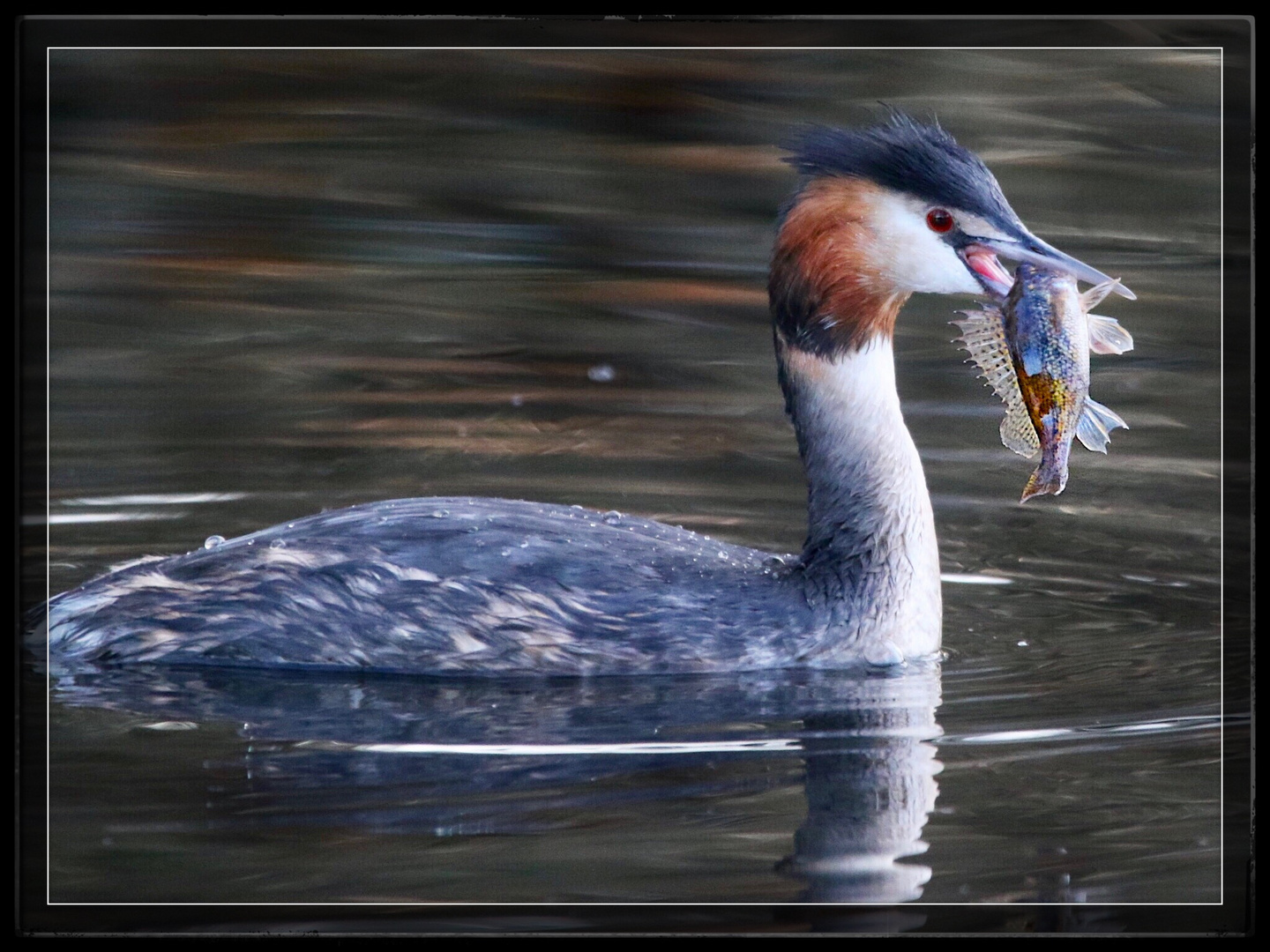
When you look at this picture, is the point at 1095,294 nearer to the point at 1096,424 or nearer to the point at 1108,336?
the point at 1108,336

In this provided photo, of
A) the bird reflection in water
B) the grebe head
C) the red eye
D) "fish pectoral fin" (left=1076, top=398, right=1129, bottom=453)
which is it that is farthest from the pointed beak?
the bird reflection in water

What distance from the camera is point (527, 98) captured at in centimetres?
641

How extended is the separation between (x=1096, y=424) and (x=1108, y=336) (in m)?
0.27

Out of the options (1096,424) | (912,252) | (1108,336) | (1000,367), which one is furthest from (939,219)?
(1096,424)

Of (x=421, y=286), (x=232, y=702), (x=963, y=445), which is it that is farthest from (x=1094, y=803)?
(x=421, y=286)

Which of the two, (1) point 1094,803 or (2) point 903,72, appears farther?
(2) point 903,72

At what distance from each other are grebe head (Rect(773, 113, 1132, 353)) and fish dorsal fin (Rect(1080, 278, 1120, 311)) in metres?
0.07

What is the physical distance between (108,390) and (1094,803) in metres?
2.93

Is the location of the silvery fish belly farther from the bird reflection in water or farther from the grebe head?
the bird reflection in water

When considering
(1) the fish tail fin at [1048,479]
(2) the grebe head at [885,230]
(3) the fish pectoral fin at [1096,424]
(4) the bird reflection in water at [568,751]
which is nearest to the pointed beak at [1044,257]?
(2) the grebe head at [885,230]

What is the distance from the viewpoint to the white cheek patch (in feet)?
21.3

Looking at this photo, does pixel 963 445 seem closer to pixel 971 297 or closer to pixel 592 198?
pixel 971 297

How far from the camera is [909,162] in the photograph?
255 inches

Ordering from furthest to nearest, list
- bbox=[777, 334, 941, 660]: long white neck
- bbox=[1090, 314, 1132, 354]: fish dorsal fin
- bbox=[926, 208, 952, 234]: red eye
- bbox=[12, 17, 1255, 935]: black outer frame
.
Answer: bbox=[777, 334, 941, 660]: long white neck
bbox=[926, 208, 952, 234]: red eye
bbox=[1090, 314, 1132, 354]: fish dorsal fin
bbox=[12, 17, 1255, 935]: black outer frame
